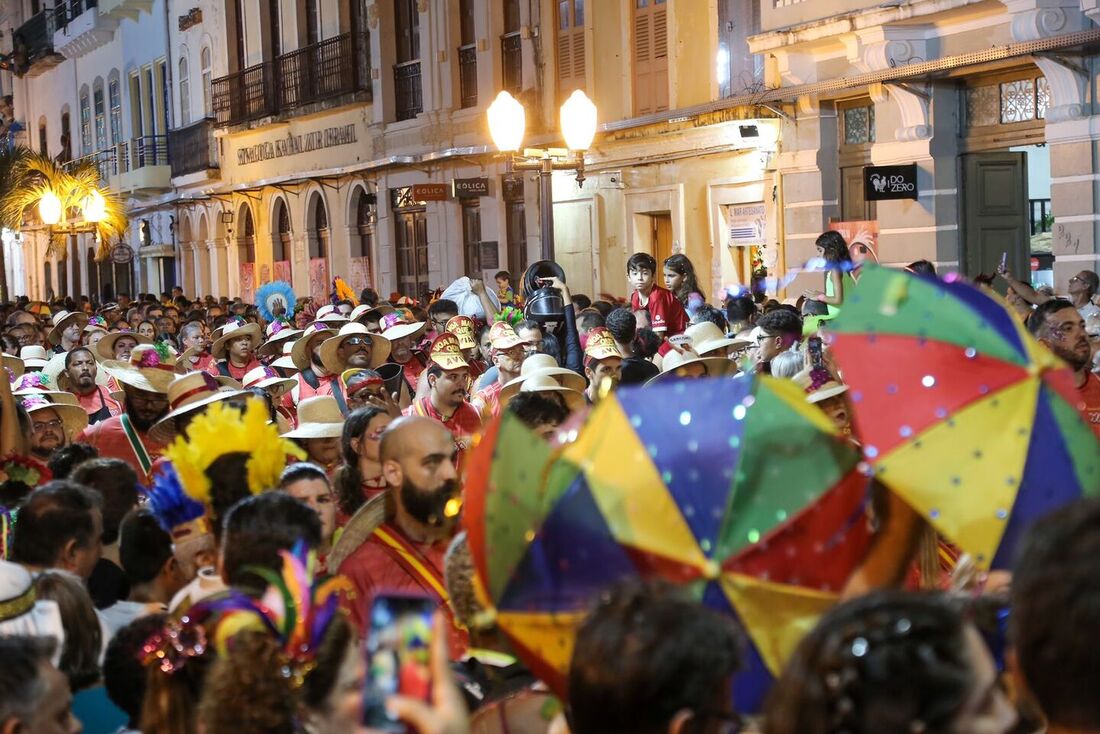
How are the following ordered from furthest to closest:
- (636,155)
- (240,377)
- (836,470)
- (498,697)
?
(636,155)
(240,377)
(498,697)
(836,470)

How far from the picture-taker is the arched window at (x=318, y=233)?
3059cm

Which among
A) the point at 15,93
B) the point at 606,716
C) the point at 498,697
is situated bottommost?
the point at 498,697

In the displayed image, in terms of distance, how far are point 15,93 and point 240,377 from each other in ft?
149

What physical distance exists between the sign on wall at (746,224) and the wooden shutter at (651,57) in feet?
6.91

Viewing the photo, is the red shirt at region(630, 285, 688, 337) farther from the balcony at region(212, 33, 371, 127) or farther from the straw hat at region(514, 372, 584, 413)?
the balcony at region(212, 33, 371, 127)

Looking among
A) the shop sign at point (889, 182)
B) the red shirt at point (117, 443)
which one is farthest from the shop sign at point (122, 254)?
the red shirt at point (117, 443)

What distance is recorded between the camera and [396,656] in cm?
245

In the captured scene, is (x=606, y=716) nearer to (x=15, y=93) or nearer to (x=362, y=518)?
(x=362, y=518)

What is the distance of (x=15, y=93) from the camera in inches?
2140

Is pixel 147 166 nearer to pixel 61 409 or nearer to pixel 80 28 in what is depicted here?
pixel 80 28

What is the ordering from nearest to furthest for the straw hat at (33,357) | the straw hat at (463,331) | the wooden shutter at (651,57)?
the straw hat at (463,331) → the straw hat at (33,357) → the wooden shutter at (651,57)

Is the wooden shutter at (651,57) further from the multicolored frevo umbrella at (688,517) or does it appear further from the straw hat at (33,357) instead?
the multicolored frevo umbrella at (688,517)

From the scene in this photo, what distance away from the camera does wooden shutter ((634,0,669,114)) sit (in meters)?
20.4

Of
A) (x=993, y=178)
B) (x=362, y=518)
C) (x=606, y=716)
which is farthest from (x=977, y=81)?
(x=606, y=716)
